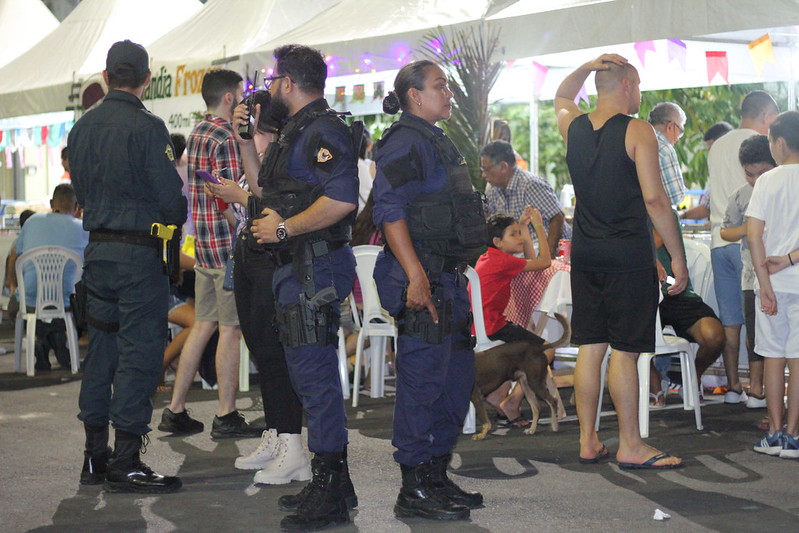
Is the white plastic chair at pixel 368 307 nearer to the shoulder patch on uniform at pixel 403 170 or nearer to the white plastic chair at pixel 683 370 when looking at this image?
the white plastic chair at pixel 683 370

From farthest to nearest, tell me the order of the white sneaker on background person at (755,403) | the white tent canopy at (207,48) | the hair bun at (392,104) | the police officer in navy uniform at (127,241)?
Result: the white tent canopy at (207,48) < the white sneaker on background person at (755,403) < the police officer in navy uniform at (127,241) < the hair bun at (392,104)

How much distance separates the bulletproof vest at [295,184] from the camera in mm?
4316

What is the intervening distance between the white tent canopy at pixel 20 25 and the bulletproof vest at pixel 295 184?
47.7 feet

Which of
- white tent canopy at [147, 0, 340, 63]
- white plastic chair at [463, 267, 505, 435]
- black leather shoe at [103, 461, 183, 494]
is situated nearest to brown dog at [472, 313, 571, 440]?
white plastic chair at [463, 267, 505, 435]

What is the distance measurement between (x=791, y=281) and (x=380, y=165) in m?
2.41

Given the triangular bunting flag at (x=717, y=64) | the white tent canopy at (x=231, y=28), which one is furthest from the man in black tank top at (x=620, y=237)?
the white tent canopy at (x=231, y=28)

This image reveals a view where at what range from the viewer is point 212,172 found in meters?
5.84

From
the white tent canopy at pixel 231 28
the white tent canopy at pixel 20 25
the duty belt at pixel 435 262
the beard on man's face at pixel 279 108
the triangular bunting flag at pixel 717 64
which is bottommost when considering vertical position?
the duty belt at pixel 435 262

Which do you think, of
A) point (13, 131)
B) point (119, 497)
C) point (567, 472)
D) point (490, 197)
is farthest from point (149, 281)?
point (13, 131)

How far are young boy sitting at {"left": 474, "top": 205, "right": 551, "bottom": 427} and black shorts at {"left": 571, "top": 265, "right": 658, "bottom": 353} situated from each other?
86 centimetres

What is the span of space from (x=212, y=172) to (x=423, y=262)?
6.23 ft

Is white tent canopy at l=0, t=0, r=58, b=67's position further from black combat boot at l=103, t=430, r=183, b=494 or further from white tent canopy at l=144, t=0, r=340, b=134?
black combat boot at l=103, t=430, r=183, b=494

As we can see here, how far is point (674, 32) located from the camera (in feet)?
23.2

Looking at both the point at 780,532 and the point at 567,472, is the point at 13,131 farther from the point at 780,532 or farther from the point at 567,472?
the point at 780,532
